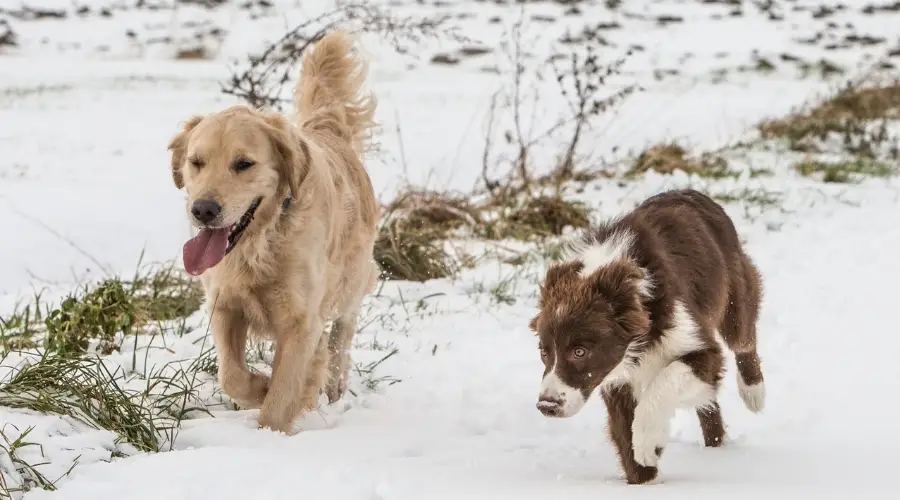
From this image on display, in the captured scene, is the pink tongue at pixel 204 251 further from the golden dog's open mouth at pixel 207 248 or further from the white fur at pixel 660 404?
the white fur at pixel 660 404

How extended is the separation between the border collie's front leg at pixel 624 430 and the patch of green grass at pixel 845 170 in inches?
308

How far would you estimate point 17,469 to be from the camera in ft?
9.89

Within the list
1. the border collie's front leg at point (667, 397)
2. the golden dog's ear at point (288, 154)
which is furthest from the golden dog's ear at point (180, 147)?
the border collie's front leg at point (667, 397)

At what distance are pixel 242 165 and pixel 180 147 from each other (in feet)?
1.64

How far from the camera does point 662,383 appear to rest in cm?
343

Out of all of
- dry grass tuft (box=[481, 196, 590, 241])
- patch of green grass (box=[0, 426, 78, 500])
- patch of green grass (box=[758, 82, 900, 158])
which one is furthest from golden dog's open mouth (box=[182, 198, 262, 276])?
patch of green grass (box=[758, 82, 900, 158])

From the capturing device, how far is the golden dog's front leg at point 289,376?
395 centimetres

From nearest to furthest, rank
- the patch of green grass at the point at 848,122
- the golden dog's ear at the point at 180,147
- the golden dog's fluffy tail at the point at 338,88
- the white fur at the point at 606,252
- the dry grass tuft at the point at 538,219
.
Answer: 1. the white fur at the point at 606,252
2. the golden dog's ear at the point at 180,147
3. the golden dog's fluffy tail at the point at 338,88
4. the dry grass tuft at the point at 538,219
5. the patch of green grass at the point at 848,122

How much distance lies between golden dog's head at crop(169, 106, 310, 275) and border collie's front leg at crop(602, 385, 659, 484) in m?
1.60

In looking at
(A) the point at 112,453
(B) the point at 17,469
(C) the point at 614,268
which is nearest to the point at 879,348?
(C) the point at 614,268

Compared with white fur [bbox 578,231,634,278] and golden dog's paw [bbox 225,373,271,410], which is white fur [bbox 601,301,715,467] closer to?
white fur [bbox 578,231,634,278]

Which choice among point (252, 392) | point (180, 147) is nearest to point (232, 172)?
point (180, 147)

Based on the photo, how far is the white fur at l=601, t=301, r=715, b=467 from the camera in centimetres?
338

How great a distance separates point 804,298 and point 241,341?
12.9ft
